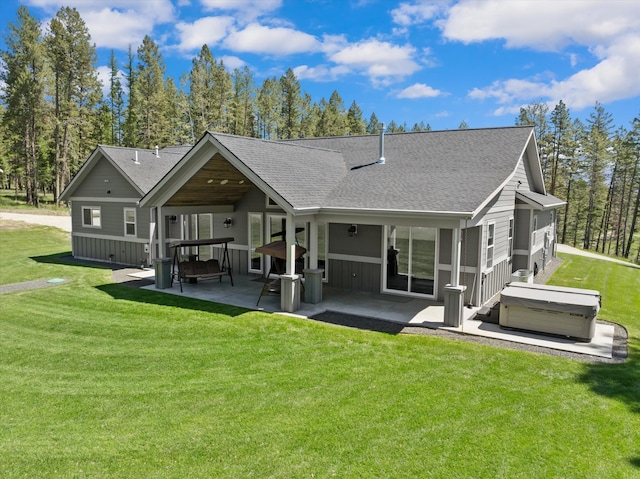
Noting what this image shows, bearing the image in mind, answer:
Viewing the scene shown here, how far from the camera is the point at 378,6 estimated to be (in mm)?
17625

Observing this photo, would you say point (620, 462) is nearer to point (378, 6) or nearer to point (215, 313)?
point (215, 313)

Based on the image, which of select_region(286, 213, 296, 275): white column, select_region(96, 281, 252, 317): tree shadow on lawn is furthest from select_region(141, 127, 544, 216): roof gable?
select_region(96, 281, 252, 317): tree shadow on lawn

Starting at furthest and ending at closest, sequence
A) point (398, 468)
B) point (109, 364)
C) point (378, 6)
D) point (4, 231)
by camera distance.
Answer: point (4, 231)
point (378, 6)
point (109, 364)
point (398, 468)

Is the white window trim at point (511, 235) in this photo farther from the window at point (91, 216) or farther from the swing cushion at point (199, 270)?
the window at point (91, 216)

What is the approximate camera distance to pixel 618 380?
688 cm

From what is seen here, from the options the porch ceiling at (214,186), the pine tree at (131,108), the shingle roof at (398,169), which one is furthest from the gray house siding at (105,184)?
the pine tree at (131,108)

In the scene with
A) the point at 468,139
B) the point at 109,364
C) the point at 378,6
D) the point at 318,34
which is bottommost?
the point at 109,364

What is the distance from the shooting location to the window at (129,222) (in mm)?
17062

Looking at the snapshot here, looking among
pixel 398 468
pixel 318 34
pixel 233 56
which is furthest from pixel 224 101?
pixel 398 468

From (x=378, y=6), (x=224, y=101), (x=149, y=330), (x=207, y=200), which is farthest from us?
(x=224, y=101)

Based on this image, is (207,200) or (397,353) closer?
(397,353)

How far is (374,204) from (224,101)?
36.0m

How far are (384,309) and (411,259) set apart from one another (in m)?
1.88

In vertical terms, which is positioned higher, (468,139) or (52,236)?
(468,139)
